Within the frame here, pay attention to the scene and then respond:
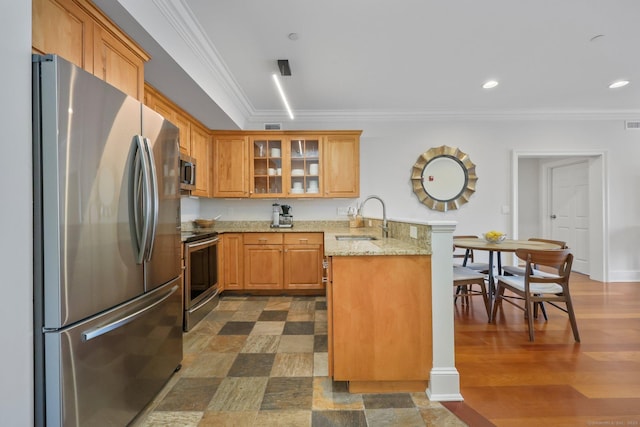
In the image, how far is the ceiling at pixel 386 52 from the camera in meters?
2.12

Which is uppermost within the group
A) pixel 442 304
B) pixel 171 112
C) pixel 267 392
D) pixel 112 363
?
pixel 171 112

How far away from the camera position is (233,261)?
383 cm

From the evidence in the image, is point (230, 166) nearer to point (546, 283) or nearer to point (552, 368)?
point (546, 283)

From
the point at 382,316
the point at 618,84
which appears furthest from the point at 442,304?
the point at 618,84

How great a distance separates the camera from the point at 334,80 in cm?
334

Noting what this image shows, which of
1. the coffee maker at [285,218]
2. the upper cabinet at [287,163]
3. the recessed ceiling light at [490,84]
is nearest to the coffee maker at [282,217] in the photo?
the coffee maker at [285,218]

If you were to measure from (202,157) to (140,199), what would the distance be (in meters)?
2.60

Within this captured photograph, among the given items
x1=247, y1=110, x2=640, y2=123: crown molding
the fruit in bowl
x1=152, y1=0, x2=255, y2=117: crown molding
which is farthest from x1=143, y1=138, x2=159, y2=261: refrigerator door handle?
the fruit in bowl

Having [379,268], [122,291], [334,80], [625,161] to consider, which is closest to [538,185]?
[625,161]

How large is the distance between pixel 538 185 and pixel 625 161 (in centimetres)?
162

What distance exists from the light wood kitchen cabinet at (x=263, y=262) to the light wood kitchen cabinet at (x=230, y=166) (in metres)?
0.80

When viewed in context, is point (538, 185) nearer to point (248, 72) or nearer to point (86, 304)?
point (248, 72)

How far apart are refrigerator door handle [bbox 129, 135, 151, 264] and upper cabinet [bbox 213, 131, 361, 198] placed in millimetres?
2691

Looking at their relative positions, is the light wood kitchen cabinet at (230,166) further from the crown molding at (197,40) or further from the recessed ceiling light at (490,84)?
the recessed ceiling light at (490,84)
